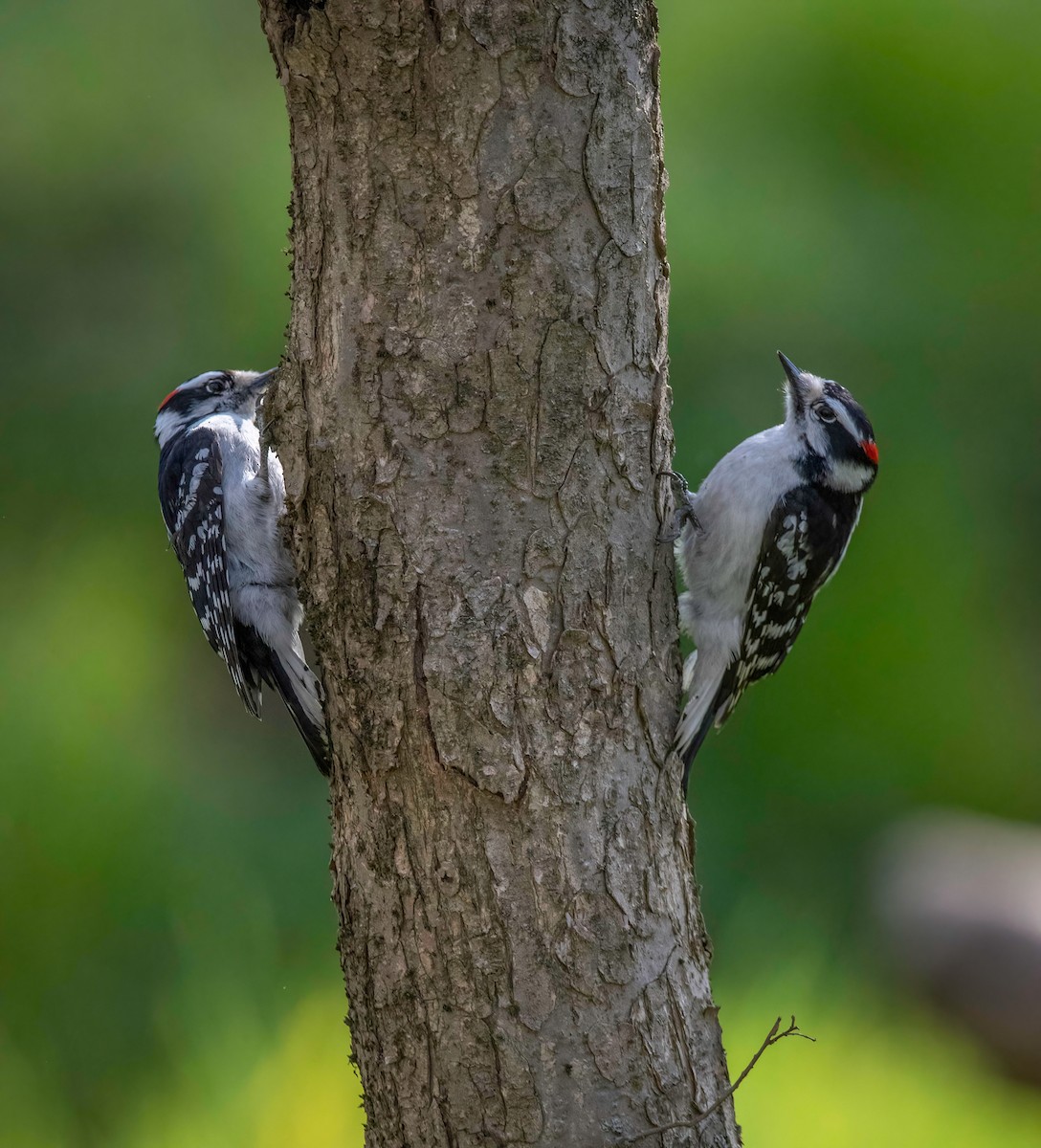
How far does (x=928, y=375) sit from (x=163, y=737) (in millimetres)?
4962

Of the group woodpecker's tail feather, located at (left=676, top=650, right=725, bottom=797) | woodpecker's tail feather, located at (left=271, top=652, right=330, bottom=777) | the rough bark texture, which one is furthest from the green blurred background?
the rough bark texture

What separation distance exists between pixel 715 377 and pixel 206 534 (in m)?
4.28

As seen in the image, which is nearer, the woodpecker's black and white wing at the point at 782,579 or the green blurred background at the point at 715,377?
the woodpecker's black and white wing at the point at 782,579

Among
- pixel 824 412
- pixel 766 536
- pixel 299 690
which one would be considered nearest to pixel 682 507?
pixel 766 536

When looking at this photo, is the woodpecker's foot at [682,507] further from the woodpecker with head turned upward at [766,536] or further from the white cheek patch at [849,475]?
the white cheek patch at [849,475]

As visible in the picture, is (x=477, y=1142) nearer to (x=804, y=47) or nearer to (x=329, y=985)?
(x=329, y=985)

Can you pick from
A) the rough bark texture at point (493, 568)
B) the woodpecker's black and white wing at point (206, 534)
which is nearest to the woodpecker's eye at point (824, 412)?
the rough bark texture at point (493, 568)

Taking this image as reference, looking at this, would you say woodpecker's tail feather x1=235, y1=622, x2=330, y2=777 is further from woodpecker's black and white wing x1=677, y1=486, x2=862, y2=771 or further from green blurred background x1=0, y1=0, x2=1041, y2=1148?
green blurred background x1=0, y1=0, x2=1041, y2=1148

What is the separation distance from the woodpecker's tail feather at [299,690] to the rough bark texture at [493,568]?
79 centimetres

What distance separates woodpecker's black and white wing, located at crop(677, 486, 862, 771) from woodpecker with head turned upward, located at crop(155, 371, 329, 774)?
1008 mm

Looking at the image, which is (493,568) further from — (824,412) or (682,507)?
(824,412)

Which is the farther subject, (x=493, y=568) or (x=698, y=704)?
(x=698, y=704)

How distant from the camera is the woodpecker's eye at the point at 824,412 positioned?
292 cm

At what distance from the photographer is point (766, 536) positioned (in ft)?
9.35
